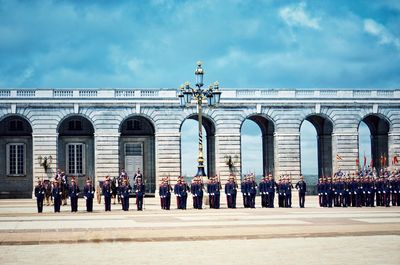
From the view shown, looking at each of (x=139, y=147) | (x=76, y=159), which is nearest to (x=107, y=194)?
(x=76, y=159)

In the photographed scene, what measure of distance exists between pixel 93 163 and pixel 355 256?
4247 centimetres

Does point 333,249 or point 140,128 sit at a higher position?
point 140,128

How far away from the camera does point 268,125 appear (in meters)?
56.3

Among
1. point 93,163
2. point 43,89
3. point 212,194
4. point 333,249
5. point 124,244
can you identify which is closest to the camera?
point 333,249

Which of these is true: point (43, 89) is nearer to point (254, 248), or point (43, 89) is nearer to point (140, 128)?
point (140, 128)

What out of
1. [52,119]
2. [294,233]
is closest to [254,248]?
[294,233]

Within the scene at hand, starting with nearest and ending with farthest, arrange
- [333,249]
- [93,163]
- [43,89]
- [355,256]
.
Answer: [355,256] < [333,249] < [43,89] < [93,163]

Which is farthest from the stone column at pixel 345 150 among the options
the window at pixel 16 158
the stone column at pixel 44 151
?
the window at pixel 16 158

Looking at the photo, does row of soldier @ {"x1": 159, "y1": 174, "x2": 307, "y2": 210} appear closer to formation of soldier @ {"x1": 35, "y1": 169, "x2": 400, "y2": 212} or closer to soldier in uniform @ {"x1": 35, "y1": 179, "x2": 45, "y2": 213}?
formation of soldier @ {"x1": 35, "y1": 169, "x2": 400, "y2": 212}

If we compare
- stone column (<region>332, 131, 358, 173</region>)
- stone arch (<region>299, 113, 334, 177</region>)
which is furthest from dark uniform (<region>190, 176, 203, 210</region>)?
stone arch (<region>299, 113, 334, 177</region>)

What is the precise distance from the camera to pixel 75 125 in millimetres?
54938

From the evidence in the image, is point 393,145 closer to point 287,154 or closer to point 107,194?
point 287,154

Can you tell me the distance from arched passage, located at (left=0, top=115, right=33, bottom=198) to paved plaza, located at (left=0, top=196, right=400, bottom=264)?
1256 inches

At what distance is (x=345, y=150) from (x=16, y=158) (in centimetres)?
2541
